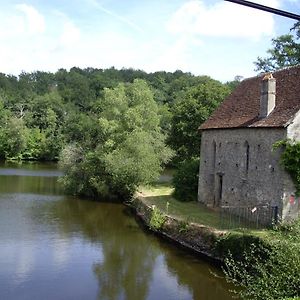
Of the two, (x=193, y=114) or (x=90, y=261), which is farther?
(x=193, y=114)

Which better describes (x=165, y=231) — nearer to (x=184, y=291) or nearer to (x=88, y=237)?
(x=88, y=237)

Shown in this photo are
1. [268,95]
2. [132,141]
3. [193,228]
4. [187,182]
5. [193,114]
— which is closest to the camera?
[193,228]

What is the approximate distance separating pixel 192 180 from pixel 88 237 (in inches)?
382

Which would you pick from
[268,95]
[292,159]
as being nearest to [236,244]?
[292,159]

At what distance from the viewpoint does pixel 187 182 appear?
33969 mm

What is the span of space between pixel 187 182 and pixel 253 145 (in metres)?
9.26

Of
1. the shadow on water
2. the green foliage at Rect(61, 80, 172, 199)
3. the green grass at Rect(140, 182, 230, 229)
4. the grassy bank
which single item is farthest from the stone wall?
the green foliage at Rect(61, 80, 172, 199)

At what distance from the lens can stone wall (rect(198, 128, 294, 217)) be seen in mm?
23359

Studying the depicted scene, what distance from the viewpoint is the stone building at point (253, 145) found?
22.9 meters

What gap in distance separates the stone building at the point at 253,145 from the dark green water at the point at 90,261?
16.5 ft

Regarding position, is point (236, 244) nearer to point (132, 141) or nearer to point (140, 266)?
point (140, 266)

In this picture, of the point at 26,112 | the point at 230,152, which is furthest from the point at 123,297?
the point at 26,112

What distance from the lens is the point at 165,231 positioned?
27.0 metres

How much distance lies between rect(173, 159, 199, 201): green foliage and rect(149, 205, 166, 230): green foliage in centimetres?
515
